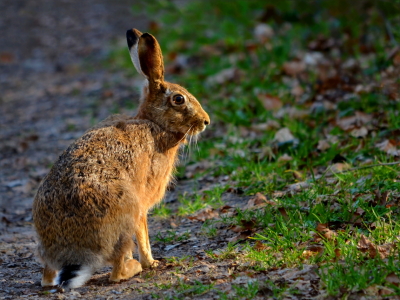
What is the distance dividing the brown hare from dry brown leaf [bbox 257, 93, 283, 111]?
2864 millimetres

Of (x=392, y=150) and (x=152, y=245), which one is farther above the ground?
(x=392, y=150)

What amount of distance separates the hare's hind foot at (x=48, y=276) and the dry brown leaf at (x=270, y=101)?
416 centimetres

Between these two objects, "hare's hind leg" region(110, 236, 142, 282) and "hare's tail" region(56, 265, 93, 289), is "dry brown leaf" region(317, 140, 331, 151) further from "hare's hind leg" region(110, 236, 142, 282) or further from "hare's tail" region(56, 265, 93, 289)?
"hare's tail" region(56, 265, 93, 289)

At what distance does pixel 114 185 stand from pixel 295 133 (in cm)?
300

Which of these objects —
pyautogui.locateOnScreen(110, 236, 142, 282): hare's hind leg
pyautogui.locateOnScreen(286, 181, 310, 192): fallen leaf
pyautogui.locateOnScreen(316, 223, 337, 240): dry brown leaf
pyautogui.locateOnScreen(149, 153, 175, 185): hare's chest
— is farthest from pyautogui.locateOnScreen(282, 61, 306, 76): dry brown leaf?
pyautogui.locateOnScreen(110, 236, 142, 282): hare's hind leg

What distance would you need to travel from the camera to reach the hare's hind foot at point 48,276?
4.35 meters

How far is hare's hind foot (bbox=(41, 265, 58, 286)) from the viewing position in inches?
171

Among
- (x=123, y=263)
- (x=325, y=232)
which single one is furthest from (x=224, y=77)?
(x=123, y=263)

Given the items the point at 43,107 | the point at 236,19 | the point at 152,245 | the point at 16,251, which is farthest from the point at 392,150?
the point at 43,107

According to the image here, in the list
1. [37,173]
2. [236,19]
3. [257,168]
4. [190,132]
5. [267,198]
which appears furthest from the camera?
[236,19]

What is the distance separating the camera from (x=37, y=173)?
755 cm

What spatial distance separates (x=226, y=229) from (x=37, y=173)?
132 inches

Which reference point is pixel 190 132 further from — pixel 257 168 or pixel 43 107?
pixel 43 107

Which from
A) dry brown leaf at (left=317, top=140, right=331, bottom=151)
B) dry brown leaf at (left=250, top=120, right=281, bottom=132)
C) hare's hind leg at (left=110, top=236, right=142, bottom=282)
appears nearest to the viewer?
hare's hind leg at (left=110, top=236, right=142, bottom=282)
